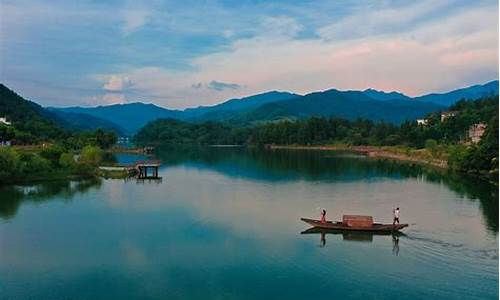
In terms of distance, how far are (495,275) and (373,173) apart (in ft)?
97.0

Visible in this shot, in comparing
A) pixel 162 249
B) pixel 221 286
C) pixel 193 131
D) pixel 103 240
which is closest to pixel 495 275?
pixel 221 286

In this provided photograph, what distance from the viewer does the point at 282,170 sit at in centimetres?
4709

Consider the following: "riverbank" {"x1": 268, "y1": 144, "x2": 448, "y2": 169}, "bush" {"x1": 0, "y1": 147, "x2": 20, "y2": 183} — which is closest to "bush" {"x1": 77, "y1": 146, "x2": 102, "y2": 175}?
"bush" {"x1": 0, "y1": 147, "x2": 20, "y2": 183}

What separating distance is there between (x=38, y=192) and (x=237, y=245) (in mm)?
17095

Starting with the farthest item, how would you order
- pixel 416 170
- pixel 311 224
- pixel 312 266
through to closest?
pixel 416 170 < pixel 311 224 < pixel 312 266

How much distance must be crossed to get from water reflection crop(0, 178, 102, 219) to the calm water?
4.1 inches

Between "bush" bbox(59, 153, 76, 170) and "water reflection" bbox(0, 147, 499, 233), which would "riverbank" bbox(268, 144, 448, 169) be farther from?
"bush" bbox(59, 153, 76, 170)

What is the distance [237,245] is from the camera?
18156 mm

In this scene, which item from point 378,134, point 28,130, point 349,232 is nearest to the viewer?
point 349,232

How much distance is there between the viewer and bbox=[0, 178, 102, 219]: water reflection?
24.9 metres

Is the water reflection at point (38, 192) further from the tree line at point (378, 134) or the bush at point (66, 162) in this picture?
the tree line at point (378, 134)

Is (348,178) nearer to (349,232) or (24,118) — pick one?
(349,232)

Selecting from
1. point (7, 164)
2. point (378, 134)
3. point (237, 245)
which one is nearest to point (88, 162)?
point (7, 164)

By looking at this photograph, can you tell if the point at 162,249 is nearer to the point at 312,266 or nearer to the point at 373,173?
the point at 312,266
